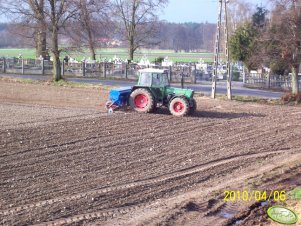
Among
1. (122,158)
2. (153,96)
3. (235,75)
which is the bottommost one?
(122,158)

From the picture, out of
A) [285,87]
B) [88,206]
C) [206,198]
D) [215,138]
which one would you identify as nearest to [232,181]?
[206,198]

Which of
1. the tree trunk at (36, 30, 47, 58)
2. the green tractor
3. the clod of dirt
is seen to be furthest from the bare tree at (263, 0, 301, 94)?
the clod of dirt

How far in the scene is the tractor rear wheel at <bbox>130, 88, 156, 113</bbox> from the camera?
19969 millimetres

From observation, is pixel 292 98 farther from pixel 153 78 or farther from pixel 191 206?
pixel 191 206

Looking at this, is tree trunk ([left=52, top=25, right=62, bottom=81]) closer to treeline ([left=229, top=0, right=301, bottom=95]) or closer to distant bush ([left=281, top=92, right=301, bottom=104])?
treeline ([left=229, top=0, right=301, bottom=95])

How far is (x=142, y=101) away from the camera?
66.2 feet

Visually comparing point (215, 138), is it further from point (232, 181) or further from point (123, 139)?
point (232, 181)

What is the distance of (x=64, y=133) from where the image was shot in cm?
1532

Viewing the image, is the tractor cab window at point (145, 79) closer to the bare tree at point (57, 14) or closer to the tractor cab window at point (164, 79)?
the tractor cab window at point (164, 79)

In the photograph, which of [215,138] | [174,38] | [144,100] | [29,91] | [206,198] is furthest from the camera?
[174,38]

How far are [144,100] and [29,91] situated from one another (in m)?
10.2
